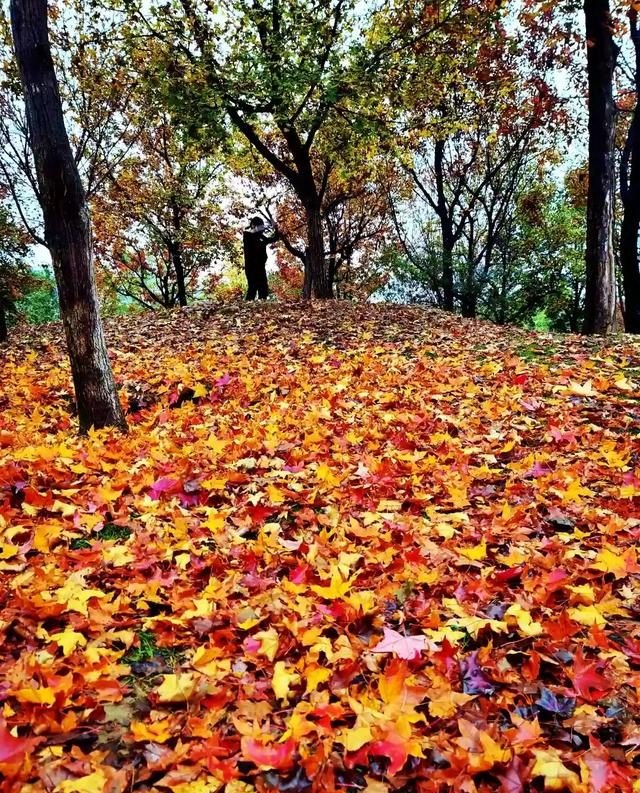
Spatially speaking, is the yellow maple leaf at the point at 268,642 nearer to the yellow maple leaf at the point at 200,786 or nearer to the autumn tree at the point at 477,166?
the yellow maple leaf at the point at 200,786

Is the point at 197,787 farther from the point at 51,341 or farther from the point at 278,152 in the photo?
the point at 278,152

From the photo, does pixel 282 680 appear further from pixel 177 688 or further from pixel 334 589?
pixel 334 589

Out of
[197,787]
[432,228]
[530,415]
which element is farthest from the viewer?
[432,228]

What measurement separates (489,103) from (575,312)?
9.48 meters

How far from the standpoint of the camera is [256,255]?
12648mm

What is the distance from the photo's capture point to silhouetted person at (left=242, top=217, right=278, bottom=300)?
487 inches

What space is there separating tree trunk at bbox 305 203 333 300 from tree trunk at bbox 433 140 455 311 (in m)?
5.40

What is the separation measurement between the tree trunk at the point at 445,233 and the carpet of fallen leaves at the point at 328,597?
1237 centimetres

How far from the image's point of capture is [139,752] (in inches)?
70.3

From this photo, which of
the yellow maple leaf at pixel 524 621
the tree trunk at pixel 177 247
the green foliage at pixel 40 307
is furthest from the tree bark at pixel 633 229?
the green foliage at pixel 40 307

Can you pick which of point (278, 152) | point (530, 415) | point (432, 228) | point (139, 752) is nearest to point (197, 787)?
point (139, 752)

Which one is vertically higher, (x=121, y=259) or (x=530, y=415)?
(x=121, y=259)

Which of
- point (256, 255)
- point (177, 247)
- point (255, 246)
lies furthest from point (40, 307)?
point (255, 246)

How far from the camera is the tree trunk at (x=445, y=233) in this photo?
1722 cm
